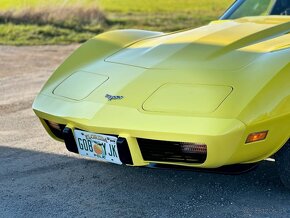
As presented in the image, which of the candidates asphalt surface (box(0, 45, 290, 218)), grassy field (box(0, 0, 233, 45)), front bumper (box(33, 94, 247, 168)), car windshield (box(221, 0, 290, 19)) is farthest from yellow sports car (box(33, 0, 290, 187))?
grassy field (box(0, 0, 233, 45))

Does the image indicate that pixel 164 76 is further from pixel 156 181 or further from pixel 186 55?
pixel 156 181

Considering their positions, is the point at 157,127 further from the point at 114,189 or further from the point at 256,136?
the point at 114,189

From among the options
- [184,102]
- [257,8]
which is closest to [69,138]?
[184,102]

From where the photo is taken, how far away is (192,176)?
4.43 meters

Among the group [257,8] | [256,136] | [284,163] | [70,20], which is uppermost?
[257,8]

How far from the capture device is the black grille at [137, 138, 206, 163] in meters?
3.56

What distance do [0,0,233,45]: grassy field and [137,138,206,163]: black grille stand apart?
8.86 metres

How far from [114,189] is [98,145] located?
0.56 m

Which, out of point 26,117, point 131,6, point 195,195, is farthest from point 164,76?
point 131,6

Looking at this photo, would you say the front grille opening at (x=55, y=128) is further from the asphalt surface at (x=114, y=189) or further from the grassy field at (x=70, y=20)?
the grassy field at (x=70, y=20)

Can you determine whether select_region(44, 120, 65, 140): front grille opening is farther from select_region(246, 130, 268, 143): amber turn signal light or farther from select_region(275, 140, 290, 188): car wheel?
select_region(275, 140, 290, 188): car wheel

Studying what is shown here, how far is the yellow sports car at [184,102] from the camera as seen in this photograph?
11.4ft

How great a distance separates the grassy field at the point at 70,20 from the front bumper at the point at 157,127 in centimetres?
849

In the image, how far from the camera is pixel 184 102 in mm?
3652
